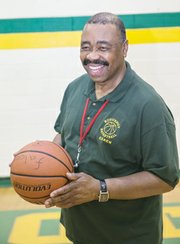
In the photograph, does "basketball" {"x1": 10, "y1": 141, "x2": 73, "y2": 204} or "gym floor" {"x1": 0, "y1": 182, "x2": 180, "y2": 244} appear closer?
"basketball" {"x1": 10, "y1": 141, "x2": 73, "y2": 204}

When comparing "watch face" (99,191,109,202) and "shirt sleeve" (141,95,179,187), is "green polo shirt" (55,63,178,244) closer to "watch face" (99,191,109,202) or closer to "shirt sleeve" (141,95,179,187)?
"shirt sleeve" (141,95,179,187)

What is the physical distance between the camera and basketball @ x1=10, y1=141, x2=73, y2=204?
4.46 ft

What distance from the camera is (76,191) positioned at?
129 cm

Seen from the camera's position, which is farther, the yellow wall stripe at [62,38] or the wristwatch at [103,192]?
the yellow wall stripe at [62,38]

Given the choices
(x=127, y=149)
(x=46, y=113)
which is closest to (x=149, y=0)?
(x=46, y=113)

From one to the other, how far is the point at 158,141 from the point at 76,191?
383mm

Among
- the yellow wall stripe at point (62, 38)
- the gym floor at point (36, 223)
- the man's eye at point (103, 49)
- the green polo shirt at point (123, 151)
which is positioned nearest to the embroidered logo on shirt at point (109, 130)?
the green polo shirt at point (123, 151)

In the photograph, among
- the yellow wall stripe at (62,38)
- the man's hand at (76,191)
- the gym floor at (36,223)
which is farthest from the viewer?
the yellow wall stripe at (62,38)

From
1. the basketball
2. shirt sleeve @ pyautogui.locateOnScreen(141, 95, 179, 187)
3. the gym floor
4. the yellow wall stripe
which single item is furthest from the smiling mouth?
the yellow wall stripe

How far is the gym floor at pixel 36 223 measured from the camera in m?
2.55

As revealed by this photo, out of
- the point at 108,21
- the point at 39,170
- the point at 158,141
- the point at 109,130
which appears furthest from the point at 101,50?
the point at 39,170

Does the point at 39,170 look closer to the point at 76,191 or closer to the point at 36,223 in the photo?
the point at 76,191

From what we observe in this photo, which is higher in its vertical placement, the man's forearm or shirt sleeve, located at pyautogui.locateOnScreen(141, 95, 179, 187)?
shirt sleeve, located at pyautogui.locateOnScreen(141, 95, 179, 187)

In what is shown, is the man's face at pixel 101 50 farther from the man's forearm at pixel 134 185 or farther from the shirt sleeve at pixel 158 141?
the man's forearm at pixel 134 185
